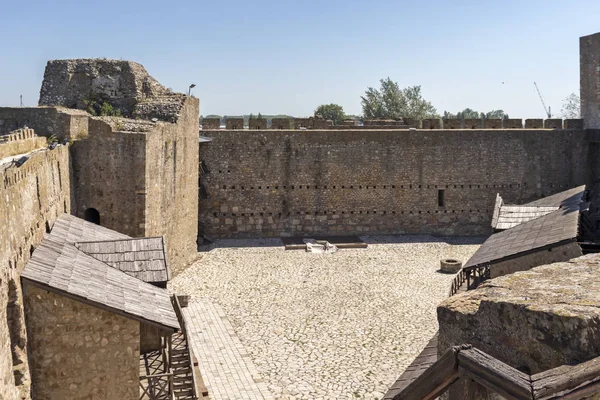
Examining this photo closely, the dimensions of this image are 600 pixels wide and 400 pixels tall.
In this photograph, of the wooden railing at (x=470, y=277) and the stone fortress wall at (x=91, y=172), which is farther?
the wooden railing at (x=470, y=277)

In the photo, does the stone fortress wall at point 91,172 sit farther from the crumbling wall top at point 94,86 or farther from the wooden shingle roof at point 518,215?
the wooden shingle roof at point 518,215

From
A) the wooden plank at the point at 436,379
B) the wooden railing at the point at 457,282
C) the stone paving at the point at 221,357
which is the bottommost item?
the stone paving at the point at 221,357

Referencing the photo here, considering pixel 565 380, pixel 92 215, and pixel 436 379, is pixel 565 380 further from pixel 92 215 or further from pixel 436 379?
pixel 92 215

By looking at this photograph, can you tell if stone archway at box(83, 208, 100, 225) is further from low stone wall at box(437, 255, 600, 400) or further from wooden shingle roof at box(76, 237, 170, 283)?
low stone wall at box(437, 255, 600, 400)

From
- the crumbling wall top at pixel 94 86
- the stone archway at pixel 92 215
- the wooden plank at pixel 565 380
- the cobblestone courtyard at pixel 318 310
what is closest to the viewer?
the wooden plank at pixel 565 380

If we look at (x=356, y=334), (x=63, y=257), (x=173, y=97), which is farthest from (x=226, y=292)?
(x=63, y=257)

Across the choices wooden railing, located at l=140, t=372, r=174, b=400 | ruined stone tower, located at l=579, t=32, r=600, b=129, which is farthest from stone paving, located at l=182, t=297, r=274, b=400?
ruined stone tower, located at l=579, t=32, r=600, b=129

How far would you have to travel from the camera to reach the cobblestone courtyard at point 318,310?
33.6ft

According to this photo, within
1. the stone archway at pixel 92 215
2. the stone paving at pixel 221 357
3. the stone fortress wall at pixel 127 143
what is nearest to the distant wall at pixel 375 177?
the stone fortress wall at pixel 127 143

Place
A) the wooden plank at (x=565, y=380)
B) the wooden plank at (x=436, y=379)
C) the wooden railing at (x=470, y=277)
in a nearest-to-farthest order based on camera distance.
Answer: the wooden plank at (x=565, y=380), the wooden plank at (x=436, y=379), the wooden railing at (x=470, y=277)

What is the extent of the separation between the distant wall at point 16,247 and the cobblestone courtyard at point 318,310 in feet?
11.3

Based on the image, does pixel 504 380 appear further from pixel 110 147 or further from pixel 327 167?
pixel 327 167

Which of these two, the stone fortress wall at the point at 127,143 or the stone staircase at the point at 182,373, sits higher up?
the stone fortress wall at the point at 127,143

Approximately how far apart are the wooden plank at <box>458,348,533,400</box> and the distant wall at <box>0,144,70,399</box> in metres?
4.57
